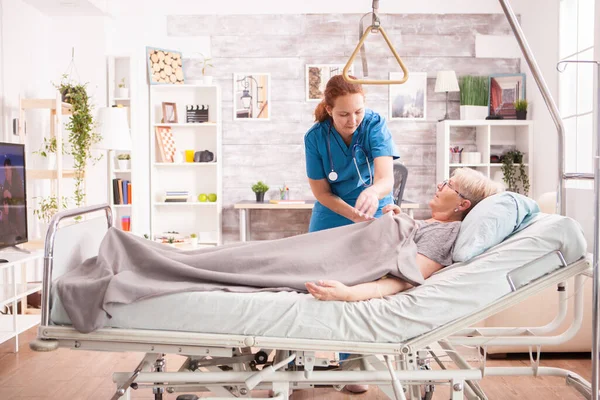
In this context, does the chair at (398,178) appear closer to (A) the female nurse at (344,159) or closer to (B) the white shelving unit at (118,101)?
(A) the female nurse at (344,159)

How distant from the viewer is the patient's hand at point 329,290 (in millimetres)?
1870

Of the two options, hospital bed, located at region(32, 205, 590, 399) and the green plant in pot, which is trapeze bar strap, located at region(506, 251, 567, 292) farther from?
the green plant in pot

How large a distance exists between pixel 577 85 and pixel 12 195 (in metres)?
3.87

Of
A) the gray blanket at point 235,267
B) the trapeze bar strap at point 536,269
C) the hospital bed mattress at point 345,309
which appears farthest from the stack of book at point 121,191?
the trapeze bar strap at point 536,269

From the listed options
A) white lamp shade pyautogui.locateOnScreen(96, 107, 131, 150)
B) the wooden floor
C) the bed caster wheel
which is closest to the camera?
the bed caster wheel

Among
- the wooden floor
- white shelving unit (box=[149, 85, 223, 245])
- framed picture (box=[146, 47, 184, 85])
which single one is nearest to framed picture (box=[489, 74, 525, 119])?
white shelving unit (box=[149, 85, 223, 245])

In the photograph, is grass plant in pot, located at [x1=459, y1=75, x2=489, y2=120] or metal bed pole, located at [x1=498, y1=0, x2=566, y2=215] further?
grass plant in pot, located at [x1=459, y1=75, x2=489, y2=120]

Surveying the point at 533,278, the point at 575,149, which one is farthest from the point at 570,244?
the point at 575,149

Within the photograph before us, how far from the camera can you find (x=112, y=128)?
5020mm

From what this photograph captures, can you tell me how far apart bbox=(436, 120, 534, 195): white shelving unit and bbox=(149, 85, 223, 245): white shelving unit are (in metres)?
2.01

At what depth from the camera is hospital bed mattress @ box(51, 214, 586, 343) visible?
6.10ft

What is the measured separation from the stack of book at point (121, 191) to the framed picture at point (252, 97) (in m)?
1.17

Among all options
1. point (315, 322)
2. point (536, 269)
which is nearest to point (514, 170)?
point (536, 269)

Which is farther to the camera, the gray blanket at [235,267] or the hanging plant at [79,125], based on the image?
the hanging plant at [79,125]
